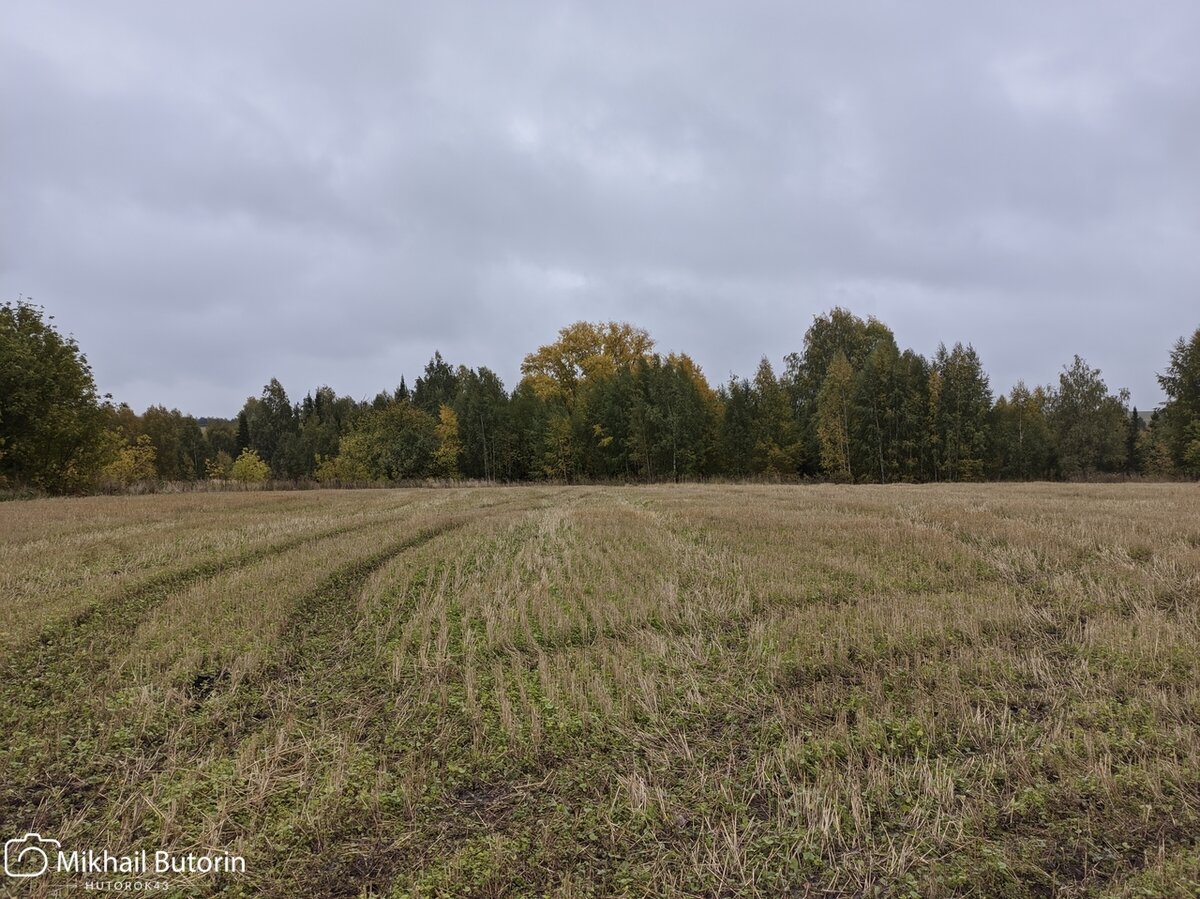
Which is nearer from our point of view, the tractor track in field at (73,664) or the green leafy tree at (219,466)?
the tractor track in field at (73,664)

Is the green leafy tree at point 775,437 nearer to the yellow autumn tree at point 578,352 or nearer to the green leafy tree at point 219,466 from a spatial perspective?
the yellow autumn tree at point 578,352

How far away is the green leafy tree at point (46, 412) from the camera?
32.9 metres

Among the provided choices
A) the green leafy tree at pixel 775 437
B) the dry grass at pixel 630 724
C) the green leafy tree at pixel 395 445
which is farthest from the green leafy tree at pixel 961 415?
the green leafy tree at pixel 395 445

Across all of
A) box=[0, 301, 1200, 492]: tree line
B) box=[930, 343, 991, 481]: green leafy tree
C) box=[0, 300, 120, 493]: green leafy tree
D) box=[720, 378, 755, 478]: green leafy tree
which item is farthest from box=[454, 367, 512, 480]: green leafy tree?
box=[930, 343, 991, 481]: green leafy tree

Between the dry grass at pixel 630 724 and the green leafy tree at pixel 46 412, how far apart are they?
106 ft

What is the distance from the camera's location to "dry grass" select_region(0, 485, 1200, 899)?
372cm

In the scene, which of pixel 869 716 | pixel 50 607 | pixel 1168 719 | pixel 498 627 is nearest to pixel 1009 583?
pixel 1168 719

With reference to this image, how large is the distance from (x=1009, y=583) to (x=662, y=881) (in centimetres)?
949

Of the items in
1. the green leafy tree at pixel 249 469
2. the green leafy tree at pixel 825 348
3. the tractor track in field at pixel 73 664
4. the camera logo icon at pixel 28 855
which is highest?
the green leafy tree at pixel 825 348

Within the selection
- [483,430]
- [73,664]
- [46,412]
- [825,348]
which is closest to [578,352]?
[483,430]

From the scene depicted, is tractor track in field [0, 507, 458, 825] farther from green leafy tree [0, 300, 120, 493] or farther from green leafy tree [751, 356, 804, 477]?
green leafy tree [751, 356, 804, 477]

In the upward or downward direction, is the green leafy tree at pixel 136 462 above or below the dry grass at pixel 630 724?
above

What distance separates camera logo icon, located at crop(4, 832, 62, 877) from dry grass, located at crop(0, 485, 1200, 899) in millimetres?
148

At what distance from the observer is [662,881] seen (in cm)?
356
